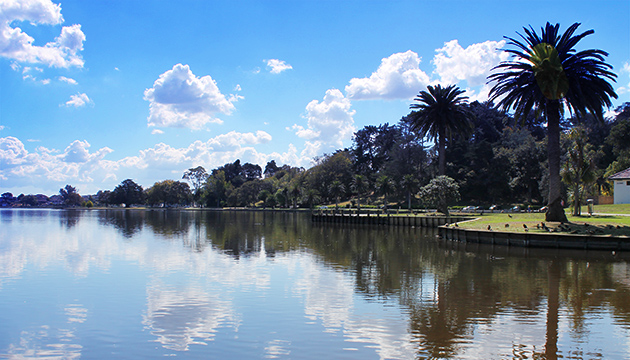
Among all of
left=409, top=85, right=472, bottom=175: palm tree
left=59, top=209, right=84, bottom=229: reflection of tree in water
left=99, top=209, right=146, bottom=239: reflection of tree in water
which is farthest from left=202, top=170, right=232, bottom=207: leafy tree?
left=409, top=85, right=472, bottom=175: palm tree

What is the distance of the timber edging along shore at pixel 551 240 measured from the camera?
30.1 metres

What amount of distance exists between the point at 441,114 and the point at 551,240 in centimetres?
3437

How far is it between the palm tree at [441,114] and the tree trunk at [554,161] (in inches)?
950

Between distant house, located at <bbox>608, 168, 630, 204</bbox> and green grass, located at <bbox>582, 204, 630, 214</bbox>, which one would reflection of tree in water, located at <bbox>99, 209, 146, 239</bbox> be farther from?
distant house, located at <bbox>608, 168, 630, 204</bbox>

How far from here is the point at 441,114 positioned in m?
63.1

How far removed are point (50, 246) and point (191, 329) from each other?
98.6 ft

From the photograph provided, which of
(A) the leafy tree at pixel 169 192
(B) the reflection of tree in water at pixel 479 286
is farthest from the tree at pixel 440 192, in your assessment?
(A) the leafy tree at pixel 169 192

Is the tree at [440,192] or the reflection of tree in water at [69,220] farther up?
the tree at [440,192]

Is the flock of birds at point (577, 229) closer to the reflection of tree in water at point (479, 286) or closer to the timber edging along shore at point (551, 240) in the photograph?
the timber edging along shore at point (551, 240)

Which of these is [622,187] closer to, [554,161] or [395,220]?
[554,161]

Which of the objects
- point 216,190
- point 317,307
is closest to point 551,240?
point 317,307

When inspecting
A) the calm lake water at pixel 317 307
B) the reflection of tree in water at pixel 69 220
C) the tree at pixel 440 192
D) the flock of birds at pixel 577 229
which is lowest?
the reflection of tree in water at pixel 69 220

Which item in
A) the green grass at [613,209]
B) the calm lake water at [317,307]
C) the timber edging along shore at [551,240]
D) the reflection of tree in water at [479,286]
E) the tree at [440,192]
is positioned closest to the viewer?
the calm lake water at [317,307]

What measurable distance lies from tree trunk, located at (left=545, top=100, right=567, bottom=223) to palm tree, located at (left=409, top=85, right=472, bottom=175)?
2413 cm
